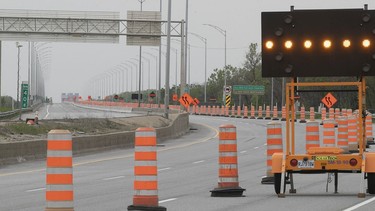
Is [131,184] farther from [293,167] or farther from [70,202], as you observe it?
[70,202]

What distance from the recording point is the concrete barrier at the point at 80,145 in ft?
98.3

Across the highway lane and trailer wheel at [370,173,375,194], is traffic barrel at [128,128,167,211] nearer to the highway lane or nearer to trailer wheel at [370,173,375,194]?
trailer wheel at [370,173,375,194]

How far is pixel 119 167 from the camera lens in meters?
28.3

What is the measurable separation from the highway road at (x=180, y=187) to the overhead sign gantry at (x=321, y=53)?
0.59 meters

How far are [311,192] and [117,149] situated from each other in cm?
2185

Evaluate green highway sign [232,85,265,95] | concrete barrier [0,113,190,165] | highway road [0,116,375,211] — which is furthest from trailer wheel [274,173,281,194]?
green highway sign [232,85,265,95]

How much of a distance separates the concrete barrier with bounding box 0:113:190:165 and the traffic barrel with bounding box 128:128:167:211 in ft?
54.0

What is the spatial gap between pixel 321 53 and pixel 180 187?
455 centimetres

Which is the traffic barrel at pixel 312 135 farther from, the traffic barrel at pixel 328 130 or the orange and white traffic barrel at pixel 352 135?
the orange and white traffic barrel at pixel 352 135

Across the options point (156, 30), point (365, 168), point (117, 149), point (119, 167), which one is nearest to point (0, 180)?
point (119, 167)

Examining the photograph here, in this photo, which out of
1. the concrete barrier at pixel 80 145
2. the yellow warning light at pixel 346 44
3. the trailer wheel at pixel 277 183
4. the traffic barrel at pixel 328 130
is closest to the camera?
the yellow warning light at pixel 346 44

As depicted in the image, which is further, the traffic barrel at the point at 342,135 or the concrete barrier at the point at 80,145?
the traffic barrel at the point at 342,135

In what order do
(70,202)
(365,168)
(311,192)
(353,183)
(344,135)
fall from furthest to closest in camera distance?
(344,135) → (353,183) → (311,192) → (365,168) → (70,202)

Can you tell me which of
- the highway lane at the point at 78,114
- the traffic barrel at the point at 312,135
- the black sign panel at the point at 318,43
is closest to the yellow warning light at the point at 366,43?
the black sign panel at the point at 318,43
